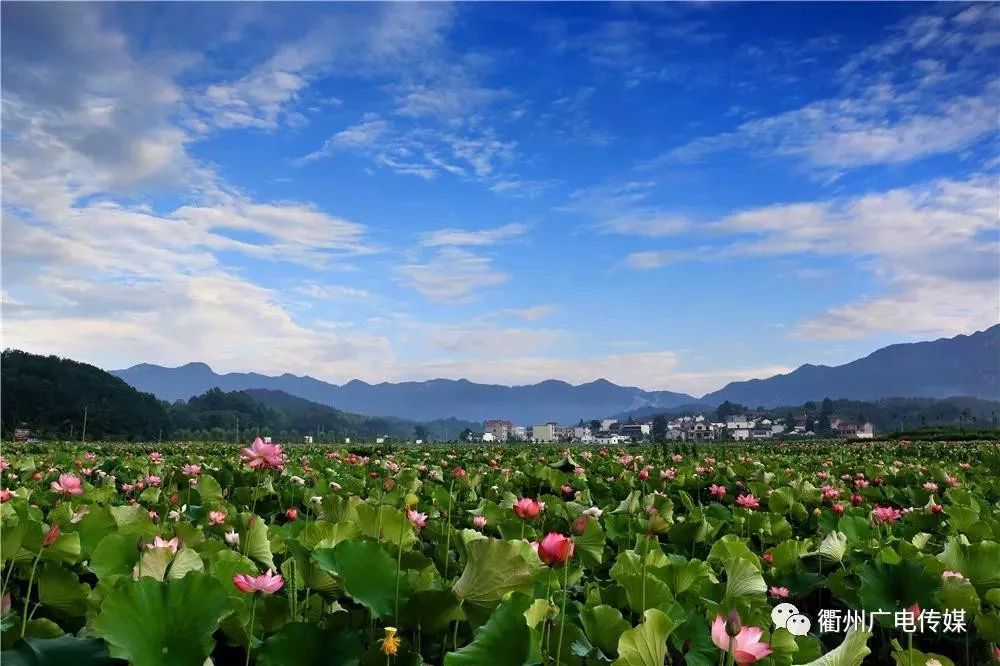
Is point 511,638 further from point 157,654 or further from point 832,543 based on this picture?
point 832,543

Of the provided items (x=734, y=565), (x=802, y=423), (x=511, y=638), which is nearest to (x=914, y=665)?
(x=734, y=565)

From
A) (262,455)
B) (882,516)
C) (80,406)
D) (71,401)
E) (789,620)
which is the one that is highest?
Result: (71,401)

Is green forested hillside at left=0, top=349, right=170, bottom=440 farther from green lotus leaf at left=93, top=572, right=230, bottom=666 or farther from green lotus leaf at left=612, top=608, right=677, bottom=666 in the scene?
green lotus leaf at left=612, top=608, right=677, bottom=666

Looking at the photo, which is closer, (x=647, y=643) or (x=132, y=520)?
(x=647, y=643)

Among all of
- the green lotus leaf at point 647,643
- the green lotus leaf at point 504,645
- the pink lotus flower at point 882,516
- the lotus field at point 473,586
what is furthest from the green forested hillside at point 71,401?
the green lotus leaf at point 647,643

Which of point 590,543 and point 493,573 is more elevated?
point 493,573

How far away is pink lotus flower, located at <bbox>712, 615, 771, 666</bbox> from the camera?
1.32 metres

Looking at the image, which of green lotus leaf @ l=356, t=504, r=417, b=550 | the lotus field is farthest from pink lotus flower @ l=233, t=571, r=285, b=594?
green lotus leaf @ l=356, t=504, r=417, b=550

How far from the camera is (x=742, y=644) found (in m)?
1.35

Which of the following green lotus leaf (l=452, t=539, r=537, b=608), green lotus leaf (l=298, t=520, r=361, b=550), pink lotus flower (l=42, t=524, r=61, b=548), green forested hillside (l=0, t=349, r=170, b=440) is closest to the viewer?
green lotus leaf (l=452, t=539, r=537, b=608)

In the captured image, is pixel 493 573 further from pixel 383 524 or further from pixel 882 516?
pixel 882 516

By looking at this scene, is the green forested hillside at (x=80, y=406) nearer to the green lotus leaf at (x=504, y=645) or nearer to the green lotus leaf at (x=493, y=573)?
the green lotus leaf at (x=493, y=573)

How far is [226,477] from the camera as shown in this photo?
15.1ft

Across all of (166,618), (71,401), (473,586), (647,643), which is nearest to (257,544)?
(166,618)
